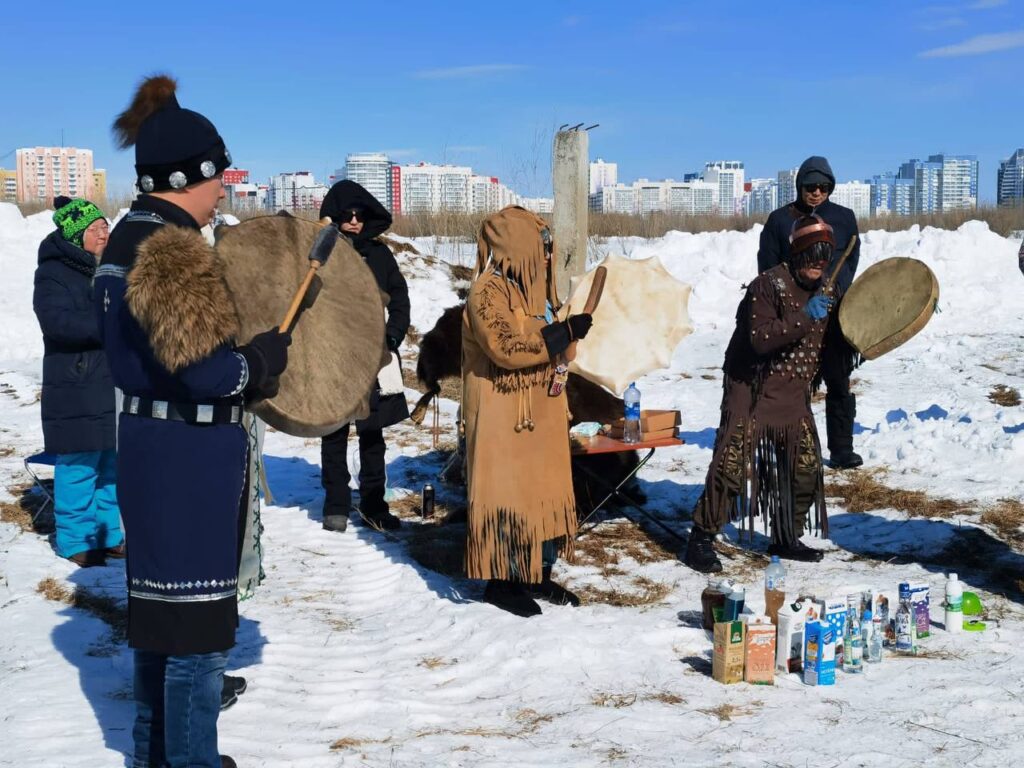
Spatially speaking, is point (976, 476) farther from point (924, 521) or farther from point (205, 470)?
point (205, 470)

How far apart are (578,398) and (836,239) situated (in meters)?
2.32

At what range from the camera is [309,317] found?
3596mm

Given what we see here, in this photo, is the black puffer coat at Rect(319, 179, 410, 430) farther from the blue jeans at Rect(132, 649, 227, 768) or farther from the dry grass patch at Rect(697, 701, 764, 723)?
the blue jeans at Rect(132, 649, 227, 768)

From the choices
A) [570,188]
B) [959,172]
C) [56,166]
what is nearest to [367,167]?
[56,166]

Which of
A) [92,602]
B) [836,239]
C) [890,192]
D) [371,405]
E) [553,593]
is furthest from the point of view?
[890,192]

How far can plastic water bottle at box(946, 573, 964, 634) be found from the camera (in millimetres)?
4840

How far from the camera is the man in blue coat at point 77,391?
19.1 feet

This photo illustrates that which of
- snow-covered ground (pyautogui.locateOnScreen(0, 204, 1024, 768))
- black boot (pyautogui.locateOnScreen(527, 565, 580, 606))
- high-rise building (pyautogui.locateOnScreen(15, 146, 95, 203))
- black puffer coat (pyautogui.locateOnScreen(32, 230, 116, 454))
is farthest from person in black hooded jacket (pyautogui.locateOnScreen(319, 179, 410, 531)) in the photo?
high-rise building (pyautogui.locateOnScreen(15, 146, 95, 203))

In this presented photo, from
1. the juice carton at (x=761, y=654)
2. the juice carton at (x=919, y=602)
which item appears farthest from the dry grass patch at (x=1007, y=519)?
the juice carton at (x=761, y=654)

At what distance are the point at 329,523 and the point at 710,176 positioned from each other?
305ft

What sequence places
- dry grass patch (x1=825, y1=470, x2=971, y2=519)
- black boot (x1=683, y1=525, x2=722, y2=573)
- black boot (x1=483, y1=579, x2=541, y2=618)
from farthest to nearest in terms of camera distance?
dry grass patch (x1=825, y1=470, x2=971, y2=519)
black boot (x1=683, y1=525, x2=722, y2=573)
black boot (x1=483, y1=579, x2=541, y2=618)

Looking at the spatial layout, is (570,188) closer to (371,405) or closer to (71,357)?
(371,405)

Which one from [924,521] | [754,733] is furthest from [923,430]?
[754,733]

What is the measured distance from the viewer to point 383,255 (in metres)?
6.92
